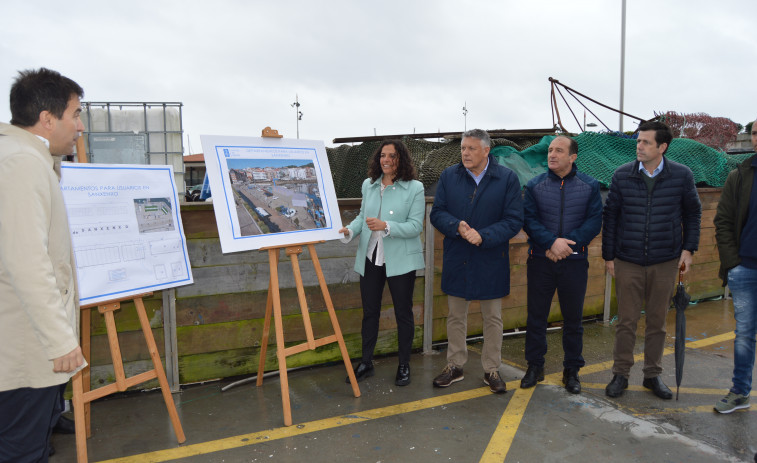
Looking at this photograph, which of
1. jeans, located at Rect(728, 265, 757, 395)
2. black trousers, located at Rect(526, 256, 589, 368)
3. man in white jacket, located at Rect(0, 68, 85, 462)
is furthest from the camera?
black trousers, located at Rect(526, 256, 589, 368)

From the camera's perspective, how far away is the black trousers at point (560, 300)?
3.74 meters

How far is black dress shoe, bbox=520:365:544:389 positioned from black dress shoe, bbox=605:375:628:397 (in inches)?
19.2

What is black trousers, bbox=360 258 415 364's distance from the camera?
12.7 feet

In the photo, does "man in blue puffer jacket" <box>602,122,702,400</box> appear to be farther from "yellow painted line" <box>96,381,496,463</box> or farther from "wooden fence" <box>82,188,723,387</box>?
"wooden fence" <box>82,188,723,387</box>

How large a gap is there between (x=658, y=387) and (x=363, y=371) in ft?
7.37

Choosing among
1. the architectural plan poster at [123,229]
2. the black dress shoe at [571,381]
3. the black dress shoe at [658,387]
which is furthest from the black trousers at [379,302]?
the black dress shoe at [658,387]

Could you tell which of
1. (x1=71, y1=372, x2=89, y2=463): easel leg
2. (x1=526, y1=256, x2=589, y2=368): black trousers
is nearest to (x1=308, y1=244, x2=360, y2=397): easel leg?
(x1=526, y1=256, x2=589, y2=368): black trousers

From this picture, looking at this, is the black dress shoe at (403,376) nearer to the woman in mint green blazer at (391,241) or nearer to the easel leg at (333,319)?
the woman in mint green blazer at (391,241)

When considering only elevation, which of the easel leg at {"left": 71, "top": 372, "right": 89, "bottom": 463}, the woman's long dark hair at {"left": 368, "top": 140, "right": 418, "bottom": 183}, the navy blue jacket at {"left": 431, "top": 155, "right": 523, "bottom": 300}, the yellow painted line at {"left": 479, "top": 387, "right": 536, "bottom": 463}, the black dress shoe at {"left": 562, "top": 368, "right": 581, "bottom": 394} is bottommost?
the yellow painted line at {"left": 479, "top": 387, "right": 536, "bottom": 463}

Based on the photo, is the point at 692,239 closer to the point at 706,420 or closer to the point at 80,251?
the point at 706,420

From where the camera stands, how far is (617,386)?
146 inches

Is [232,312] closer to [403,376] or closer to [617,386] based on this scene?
[403,376]

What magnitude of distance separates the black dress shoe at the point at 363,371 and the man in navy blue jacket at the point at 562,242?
47.7 inches

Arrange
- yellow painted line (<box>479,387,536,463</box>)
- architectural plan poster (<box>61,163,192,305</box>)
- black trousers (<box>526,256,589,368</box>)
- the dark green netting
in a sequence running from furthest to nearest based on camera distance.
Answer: the dark green netting → black trousers (<box>526,256,589,368</box>) → yellow painted line (<box>479,387,536,463</box>) → architectural plan poster (<box>61,163,192,305</box>)
